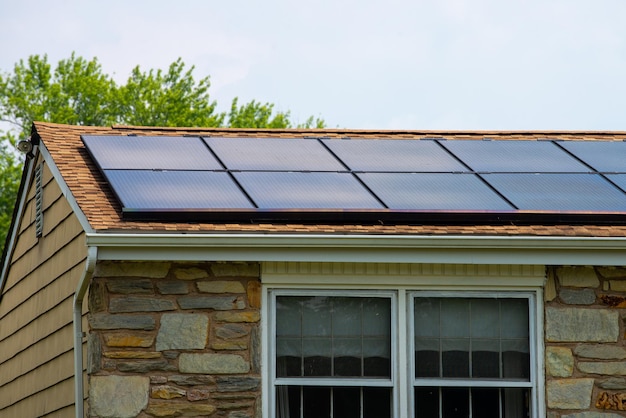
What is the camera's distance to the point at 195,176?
1044 centimetres

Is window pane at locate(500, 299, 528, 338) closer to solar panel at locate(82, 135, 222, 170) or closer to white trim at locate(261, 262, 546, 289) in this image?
white trim at locate(261, 262, 546, 289)

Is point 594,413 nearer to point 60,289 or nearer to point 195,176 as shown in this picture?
point 195,176

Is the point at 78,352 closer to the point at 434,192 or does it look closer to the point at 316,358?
the point at 316,358

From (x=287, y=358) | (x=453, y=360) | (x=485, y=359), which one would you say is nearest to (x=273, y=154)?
(x=287, y=358)

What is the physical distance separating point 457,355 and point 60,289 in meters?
3.89

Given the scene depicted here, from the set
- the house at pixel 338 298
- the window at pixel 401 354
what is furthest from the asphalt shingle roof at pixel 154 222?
the window at pixel 401 354

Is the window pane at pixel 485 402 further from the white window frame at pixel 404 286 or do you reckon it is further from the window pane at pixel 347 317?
the window pane at pixel 347 317

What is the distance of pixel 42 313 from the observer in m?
11.9

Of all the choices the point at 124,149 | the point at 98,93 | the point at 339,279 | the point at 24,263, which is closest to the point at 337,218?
the point at 339,279

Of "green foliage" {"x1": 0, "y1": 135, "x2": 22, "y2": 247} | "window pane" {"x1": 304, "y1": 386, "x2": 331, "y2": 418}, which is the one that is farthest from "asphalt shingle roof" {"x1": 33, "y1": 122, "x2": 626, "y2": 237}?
"green foliage" {"x1": 0, "y1": 135, "x2": 22, "y2": 247}

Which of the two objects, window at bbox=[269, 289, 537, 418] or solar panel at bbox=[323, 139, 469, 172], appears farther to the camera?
solar panel at bbox=[323, 139, 469, 172]

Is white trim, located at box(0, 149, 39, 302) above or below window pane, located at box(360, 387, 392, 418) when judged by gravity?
above

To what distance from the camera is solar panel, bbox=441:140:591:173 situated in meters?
11.2

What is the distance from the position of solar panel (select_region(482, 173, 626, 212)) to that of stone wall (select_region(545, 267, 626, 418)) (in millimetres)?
711
